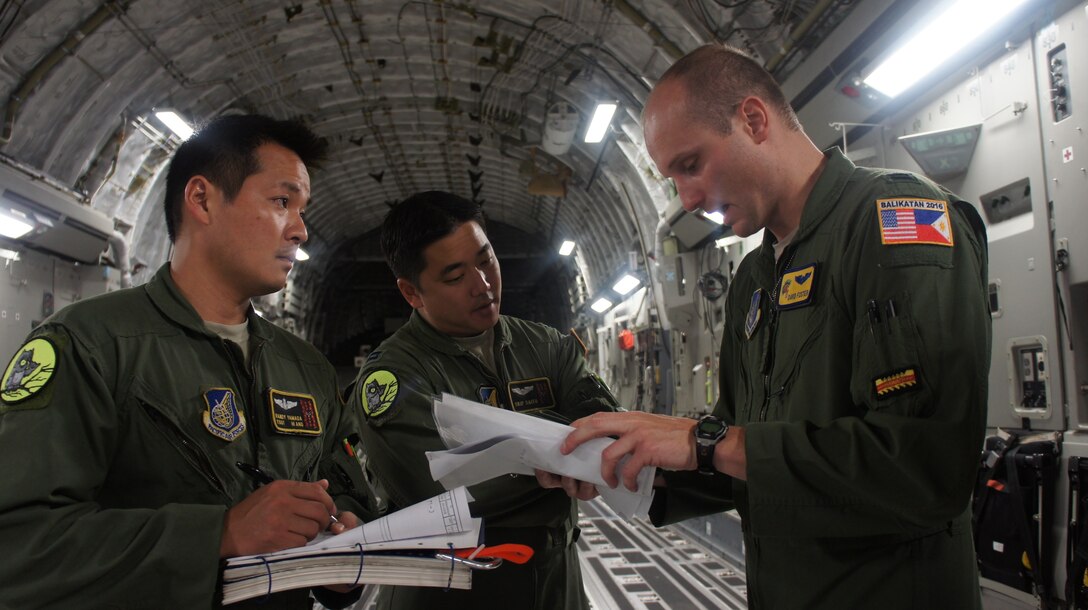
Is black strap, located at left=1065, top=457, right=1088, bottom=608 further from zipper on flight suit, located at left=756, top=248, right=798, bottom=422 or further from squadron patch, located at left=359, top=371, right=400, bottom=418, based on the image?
squadron patch, located at left=359, top=371, right=400, bottom=418

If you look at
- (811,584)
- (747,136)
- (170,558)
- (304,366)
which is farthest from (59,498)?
(747,136)

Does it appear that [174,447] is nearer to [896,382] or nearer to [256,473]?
[256,473]

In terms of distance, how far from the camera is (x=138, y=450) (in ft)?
5.05

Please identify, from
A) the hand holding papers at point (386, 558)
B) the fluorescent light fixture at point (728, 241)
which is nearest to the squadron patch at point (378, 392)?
the hand holding papers at point (386, 558)

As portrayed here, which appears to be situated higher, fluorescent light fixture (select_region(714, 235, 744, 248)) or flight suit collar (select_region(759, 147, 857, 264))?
fluorescent light fixture (select_region(714, 235, 744, 248))

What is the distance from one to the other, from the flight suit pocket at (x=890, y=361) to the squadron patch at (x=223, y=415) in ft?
4.87

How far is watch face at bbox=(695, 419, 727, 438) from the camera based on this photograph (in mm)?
1481

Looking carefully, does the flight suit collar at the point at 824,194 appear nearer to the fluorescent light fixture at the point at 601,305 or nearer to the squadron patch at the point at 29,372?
the squadron patch at the point at 29,372

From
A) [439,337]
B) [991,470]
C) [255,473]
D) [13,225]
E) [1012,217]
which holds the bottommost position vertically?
[991,470]

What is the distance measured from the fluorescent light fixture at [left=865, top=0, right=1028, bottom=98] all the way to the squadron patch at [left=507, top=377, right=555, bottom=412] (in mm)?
3064

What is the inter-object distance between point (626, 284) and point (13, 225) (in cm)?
830

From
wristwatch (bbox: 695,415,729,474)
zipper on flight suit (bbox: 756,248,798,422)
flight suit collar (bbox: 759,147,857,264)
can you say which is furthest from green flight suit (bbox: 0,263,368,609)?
flight suit collar (bbox: 759,147,857,264)

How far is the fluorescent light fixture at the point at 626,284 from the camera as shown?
1104cm

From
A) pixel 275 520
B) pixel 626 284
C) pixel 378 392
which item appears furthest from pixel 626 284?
pixel 275 520
